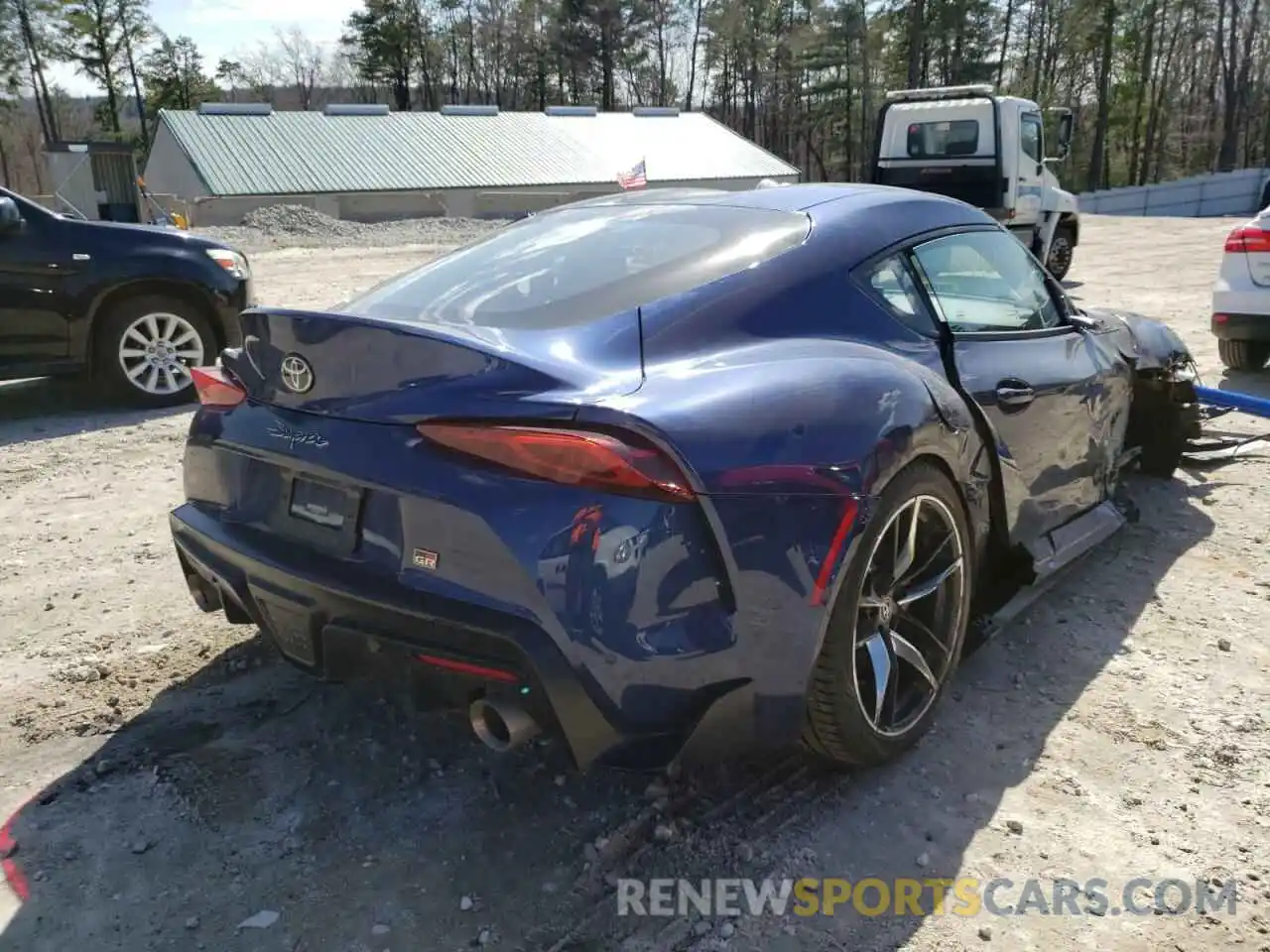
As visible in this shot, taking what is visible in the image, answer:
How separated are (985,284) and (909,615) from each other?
1350mm

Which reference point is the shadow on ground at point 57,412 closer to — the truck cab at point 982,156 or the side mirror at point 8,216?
the side mirror at point 8,216

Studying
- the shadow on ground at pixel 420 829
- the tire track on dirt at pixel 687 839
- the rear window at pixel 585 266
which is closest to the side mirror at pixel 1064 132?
the rear window at pixel 585 266

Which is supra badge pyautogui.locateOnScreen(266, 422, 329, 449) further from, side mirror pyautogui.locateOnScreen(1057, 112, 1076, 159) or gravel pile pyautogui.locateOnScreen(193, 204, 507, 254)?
gravel pile pyautogui.locateOnScreen(193, 204, 507, 254)

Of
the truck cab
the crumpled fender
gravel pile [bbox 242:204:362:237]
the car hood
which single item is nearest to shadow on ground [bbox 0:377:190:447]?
the car hood

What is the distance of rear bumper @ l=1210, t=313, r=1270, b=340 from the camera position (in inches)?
291

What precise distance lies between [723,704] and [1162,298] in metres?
12.2

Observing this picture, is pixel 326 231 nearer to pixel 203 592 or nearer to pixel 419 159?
pixel 419 159

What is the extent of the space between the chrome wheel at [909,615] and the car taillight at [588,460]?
0.65m

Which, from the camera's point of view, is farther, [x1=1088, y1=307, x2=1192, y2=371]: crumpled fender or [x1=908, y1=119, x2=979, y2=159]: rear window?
[x1=908, y1=119, x2=979, y2=159]: rear window

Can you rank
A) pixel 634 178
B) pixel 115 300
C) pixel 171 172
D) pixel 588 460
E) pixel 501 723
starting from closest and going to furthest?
pixel 588 460, pixel 501 723, pixel 115 300, pixel 634 178, pixel 171 172

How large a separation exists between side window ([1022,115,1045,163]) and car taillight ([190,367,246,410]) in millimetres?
13034

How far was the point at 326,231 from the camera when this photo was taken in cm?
2852

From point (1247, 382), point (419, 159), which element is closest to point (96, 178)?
point (419, 159)

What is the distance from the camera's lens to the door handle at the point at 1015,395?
10.3 feet
